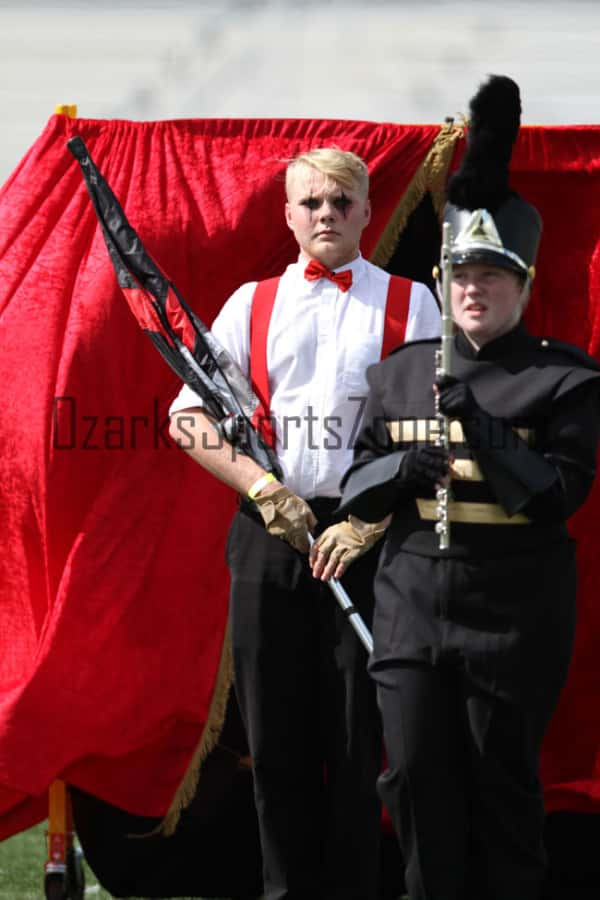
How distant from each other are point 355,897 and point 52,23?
2.27 metres

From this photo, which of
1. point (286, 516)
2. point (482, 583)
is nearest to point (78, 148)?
point (286, 516)

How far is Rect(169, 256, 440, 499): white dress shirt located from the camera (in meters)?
3.74

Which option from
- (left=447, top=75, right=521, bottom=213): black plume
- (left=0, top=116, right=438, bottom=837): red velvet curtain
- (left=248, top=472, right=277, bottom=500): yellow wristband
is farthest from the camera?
(left=0, top=116, right=438, bottom=837): red velvet curtain

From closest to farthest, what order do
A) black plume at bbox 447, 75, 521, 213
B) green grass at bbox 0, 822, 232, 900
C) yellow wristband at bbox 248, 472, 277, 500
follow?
black plume at bbox 447, 75, 521, 213
yellow wristband at bbox 248, 472, 277, 500
green grass at bbox 0, 822, 232, 900

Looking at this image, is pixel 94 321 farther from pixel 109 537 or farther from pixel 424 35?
pixel 424 35

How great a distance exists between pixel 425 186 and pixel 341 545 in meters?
1.20

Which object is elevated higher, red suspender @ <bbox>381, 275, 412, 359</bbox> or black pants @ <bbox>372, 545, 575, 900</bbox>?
red suspender @ <bbox>381, 275, 412, 359</bbox>

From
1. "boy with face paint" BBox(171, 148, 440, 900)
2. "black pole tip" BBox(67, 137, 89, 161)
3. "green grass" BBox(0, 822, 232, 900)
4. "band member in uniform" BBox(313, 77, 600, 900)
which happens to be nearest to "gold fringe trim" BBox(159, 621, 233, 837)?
"green grass" BBox(0, 822, 232, 900)

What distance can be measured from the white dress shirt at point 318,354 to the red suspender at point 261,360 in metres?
0.01

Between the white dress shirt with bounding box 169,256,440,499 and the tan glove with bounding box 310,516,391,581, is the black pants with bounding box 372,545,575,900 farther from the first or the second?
the white dress shirt with bounding box 169,256,440,499

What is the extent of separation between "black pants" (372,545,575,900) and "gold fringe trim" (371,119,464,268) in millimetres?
1389

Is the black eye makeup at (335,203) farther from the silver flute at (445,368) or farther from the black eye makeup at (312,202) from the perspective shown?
the silver flute at (445,368)

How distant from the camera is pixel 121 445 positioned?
4387 millimetres

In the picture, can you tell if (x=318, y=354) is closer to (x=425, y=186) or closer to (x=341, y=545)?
(x=341, y=545)
